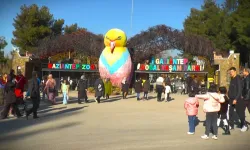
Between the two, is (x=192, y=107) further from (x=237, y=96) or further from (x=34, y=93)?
(x=34, y=93)

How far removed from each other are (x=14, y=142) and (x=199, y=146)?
3934 mm

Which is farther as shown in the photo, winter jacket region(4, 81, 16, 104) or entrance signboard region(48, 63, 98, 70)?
entrance signboard region(48, 63, 98, 70)

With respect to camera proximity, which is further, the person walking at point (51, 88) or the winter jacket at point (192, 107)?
the person walking at point (51, 88)

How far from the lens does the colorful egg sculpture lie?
25188 millimetres

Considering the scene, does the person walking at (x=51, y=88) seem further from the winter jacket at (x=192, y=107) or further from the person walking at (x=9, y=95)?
the winter jacket at (x=192, y=107)

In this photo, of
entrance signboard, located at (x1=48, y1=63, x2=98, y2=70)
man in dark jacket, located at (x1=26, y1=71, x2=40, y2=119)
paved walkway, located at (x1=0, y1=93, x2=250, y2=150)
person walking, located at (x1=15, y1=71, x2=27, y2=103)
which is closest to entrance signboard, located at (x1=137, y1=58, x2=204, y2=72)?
entrance signboard, located at (x1=48, y1=63, x2=98, y2=70)

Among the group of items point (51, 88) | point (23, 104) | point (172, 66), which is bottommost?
point (23, 104)

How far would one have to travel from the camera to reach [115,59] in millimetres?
25172

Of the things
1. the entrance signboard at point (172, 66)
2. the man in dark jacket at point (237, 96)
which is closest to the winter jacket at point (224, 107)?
the man in dark jacket at point (237, 96)

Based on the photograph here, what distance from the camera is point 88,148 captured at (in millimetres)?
6297

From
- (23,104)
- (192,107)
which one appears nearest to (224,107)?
(192,107)

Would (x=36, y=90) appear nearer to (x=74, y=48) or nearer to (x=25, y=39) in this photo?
(x=74, y=48)

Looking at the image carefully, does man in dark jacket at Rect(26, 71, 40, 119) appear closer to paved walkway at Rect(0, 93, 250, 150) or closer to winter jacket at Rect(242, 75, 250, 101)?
paved walkway at Rect(0, 93, 250, 150)

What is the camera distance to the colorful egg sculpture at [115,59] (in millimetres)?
25188
